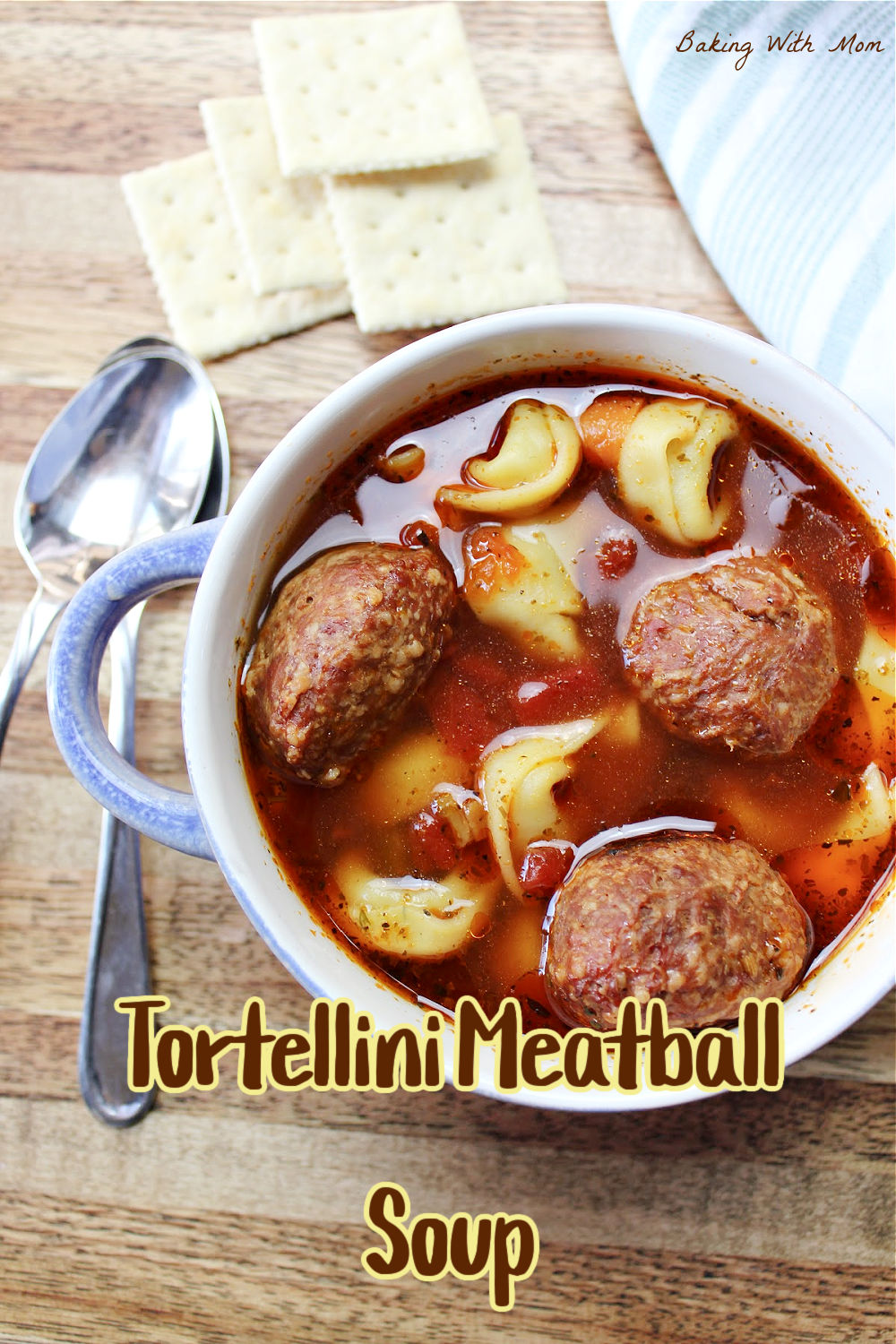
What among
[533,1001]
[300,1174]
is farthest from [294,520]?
[300,1174]

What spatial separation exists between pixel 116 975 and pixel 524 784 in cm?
116

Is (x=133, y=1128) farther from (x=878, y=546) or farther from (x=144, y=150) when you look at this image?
(x=144, y=150)

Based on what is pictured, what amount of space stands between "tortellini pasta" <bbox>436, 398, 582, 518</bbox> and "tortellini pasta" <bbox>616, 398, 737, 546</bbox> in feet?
0.41

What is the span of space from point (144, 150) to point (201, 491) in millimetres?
977

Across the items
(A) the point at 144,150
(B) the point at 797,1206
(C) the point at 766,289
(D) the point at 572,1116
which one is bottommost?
(B) the point at 797,1206

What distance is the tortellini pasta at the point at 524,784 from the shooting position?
84.1 inches

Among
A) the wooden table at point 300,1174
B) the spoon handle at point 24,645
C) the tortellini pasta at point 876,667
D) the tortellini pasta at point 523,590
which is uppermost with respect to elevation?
the tortellini pasta at point 523,590

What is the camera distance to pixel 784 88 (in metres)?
2.61

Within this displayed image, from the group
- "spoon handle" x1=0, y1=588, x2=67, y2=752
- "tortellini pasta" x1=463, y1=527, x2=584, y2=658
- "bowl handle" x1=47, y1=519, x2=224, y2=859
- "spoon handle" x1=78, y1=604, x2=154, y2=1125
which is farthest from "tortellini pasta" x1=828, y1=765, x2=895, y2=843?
"spoon handle" x1=0, y1=588, x2=67, y2=752

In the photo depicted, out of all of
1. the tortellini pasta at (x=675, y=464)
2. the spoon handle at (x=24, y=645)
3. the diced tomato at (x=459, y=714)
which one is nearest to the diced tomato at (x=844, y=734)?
the tortellini pasta at (x=675, y=464)

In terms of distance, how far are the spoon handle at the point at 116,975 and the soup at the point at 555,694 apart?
0.58 m

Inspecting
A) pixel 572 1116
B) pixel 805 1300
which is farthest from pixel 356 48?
pixel 805 1300

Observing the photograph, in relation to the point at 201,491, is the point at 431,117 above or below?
above

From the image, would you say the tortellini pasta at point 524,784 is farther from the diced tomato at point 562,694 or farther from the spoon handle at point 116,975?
the spoon handle at point 116,975
